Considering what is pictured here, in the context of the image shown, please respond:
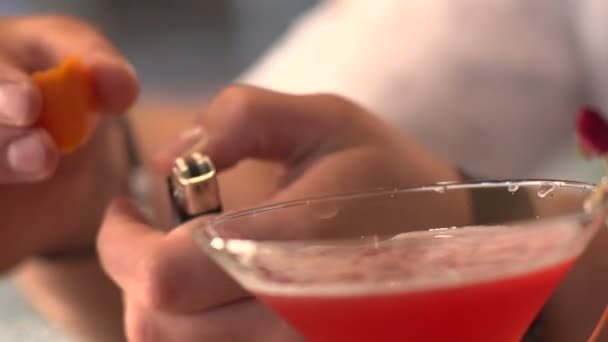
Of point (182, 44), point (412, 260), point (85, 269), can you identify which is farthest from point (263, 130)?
point (182, 44)

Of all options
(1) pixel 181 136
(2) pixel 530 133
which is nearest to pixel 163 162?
(1) pixel 181 136

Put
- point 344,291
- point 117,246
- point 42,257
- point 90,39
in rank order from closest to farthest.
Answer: point 344,291, point 117,246, point 90,39, point 42,257

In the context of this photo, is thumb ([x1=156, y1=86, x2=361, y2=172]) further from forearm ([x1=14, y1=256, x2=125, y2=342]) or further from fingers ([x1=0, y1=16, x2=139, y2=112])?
forearm ([x1=14, y1=256, x2=125, y2=342])

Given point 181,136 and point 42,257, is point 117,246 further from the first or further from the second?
point 42,257

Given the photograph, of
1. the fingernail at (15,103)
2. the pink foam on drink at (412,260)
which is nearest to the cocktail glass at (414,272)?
the pink foam on drink at (412,260)

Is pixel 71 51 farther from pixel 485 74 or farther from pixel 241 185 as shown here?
pixel 485 74
